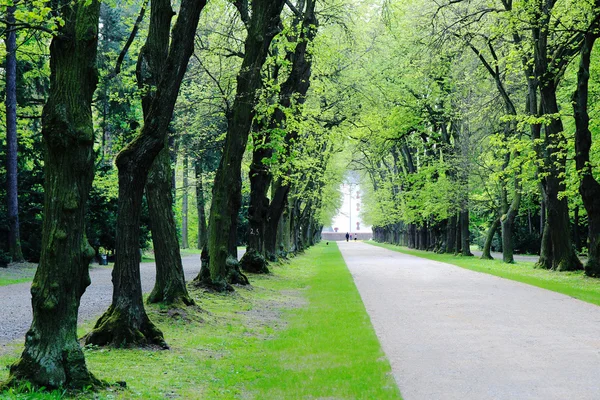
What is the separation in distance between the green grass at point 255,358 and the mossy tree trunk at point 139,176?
45 centimetres

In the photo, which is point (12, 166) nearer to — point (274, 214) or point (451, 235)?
point (274, 214)

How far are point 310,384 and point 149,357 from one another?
7.97 ft

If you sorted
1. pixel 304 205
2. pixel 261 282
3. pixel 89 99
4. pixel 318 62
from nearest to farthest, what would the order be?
pixel 89 99, pixel 261 282, pixel 318 62, pixel 304 205

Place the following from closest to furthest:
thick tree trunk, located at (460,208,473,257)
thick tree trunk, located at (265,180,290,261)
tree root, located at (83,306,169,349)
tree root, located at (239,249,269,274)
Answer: tree root, located at (83,306,169,349) < tree root, located at (239,249,269,274) < thick tree trunk, located at (265,180,290,261) < thick tree trunk, located at (460,208,473,257)

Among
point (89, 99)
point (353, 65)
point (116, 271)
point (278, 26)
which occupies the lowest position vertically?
point (116, 271)

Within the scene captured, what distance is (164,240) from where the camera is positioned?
12789mm

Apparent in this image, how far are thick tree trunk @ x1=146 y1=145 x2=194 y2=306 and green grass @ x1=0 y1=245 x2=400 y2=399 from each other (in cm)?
63

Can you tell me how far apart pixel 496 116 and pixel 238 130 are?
21.2m

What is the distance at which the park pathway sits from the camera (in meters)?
6.81

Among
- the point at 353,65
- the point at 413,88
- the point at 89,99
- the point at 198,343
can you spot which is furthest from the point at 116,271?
the point at 413,88

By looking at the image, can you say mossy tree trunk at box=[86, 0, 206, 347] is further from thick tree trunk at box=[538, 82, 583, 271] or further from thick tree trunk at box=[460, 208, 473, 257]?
thick tree trunk at box=[460, 208, 473, 257]

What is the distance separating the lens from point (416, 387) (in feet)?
22.5

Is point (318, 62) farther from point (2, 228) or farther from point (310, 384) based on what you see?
point (310, 384)

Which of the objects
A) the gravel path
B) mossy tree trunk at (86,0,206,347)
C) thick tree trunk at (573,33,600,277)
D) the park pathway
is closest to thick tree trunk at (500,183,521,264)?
thick tree trunk at (573,33,600,277)
